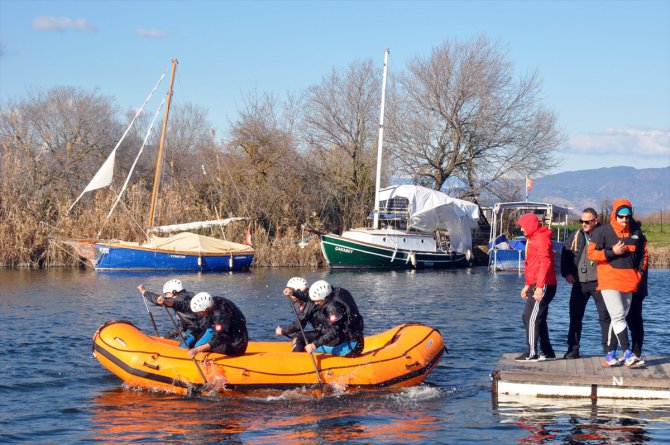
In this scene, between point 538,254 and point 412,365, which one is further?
point 412,365

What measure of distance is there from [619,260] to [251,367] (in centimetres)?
492

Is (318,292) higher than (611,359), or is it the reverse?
(318,292)

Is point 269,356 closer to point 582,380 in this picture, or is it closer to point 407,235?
point 582,380

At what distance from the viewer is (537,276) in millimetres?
11820

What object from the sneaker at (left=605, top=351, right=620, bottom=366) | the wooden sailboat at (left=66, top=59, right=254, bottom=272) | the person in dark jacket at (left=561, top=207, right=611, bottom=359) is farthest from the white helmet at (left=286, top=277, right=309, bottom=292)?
the wooden sailboat at (left=66, top=59, right=254, bottom=272)

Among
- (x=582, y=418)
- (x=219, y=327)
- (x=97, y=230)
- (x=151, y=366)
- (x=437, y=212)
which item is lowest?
(x=582, y=418)

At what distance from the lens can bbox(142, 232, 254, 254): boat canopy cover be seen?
35719 millimetres

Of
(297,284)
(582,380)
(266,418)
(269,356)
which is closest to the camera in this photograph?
(582,380)

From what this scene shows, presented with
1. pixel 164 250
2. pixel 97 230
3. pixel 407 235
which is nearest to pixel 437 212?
pixel 407 235

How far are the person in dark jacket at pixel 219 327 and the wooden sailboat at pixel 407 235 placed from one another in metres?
25.5

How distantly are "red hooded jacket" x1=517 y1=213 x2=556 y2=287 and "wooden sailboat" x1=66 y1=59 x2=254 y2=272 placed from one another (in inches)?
959

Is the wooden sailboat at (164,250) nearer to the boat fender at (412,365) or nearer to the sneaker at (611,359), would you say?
the boat fender at (412,365)

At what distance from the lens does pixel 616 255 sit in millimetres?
10930

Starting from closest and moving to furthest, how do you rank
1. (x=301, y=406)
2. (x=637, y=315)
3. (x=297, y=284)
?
(x=637, y=315)
(x=301, y=406)
(x=297, y=284)
